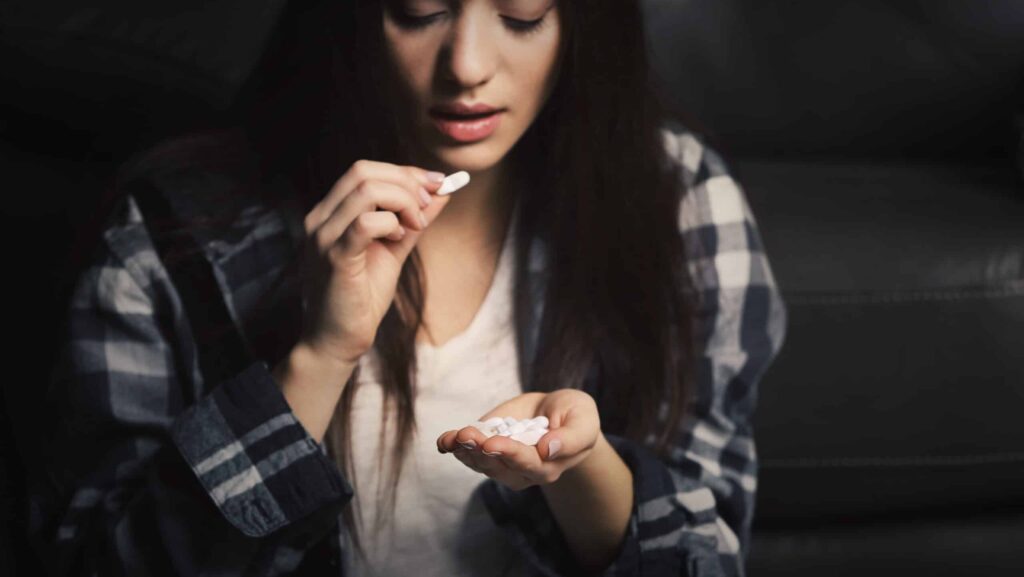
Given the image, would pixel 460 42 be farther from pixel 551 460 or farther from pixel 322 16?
pixel 551 460

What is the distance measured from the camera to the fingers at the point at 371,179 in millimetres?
576

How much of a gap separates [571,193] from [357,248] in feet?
0.66

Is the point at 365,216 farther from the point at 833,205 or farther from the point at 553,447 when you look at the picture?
the point at 833,205

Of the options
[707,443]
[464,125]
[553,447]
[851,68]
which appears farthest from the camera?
[851,68]

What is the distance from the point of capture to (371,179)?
0.58 metres

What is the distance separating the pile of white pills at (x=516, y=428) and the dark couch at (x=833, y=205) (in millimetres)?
295

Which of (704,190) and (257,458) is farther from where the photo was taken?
(704,190)

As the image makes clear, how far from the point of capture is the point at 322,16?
685 mm

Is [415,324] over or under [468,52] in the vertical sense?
under

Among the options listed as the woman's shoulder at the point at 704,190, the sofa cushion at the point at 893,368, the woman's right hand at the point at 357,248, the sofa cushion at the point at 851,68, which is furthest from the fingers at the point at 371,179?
the sofa cushion at the point at 851,68

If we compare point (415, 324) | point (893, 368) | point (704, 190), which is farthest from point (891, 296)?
point (415, 324)

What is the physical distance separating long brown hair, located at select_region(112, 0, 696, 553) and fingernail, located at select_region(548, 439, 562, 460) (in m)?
0.15

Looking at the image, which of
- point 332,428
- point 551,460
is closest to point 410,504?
point 332,428

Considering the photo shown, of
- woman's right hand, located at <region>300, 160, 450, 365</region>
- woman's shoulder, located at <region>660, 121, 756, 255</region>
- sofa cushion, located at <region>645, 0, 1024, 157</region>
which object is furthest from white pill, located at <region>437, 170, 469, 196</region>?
sofa cushion, located at <region>645, 0, 1024, 157</region>
